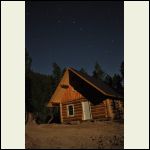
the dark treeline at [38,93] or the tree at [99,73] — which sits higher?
the tree at [99,73]

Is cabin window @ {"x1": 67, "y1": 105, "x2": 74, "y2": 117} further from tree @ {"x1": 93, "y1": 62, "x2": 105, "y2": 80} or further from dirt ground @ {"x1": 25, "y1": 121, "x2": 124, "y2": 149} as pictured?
tree @ {"x1": 93, "y1": 62, "x2": 105, "y2": 80}

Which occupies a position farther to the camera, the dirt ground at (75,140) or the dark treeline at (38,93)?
the dark treeline at (38,93)

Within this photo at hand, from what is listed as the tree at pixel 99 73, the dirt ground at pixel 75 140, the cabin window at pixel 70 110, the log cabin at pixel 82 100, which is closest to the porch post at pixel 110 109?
the log cabin at pixel 82 100

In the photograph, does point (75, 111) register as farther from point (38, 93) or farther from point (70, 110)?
point (38, 93)

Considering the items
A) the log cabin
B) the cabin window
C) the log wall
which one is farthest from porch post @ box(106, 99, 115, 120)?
the cabin window

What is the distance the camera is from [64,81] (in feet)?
55.5

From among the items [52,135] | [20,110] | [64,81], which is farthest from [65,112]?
[20,110]

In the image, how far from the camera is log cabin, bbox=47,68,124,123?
15.8 metres

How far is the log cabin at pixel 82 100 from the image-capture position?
51.8 feet

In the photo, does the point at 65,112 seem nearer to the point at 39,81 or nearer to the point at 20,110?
the point at 39,81

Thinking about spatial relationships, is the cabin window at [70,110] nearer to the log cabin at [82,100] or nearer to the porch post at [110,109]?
the log cabin at [82,100]

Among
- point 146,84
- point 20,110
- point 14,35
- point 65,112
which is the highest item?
point 14,35

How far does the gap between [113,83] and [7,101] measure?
1740 centimetres

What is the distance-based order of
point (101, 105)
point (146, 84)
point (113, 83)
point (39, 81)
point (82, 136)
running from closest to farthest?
point (146, 84)
point (82, 136)
point (101, 105)
point (39, 81)
point (113, 83)
